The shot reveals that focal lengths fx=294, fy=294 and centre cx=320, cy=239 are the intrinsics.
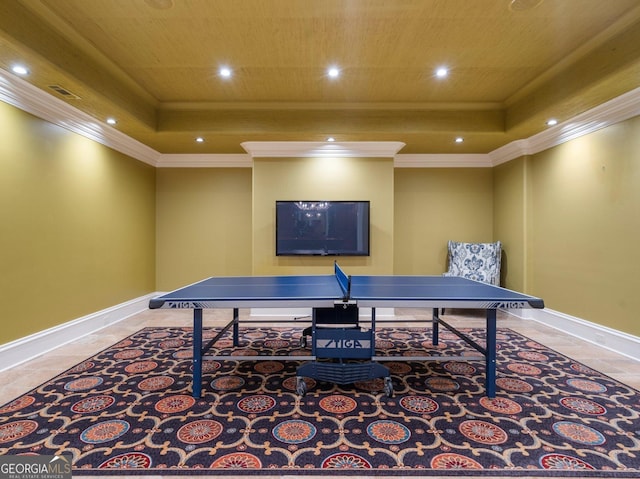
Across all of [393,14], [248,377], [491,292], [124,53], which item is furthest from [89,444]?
[393,14]

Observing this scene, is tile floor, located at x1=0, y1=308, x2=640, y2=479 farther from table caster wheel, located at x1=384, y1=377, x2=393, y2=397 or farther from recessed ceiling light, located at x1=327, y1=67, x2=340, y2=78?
recessed ceiling light, located at x1=327, y1=67, x2=340, y2=78

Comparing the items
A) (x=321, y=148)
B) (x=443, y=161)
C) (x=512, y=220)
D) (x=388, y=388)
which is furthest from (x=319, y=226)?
(x=512, y=220)

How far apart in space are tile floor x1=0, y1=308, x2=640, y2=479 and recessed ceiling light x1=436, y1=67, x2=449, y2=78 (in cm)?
268

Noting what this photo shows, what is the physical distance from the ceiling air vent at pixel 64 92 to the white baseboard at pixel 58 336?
100 inches

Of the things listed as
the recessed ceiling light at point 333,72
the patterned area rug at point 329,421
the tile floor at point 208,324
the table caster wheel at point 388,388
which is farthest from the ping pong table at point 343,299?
the recessed ceiling light at point 333,72

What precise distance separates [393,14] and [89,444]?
372 cm

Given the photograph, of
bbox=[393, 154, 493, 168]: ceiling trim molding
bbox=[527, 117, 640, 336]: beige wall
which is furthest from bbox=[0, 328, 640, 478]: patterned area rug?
bbox=[393, 154, 493, 168]: ceiling trim molding

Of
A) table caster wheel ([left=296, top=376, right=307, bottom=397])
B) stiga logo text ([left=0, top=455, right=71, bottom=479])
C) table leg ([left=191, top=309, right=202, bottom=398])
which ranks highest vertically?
table leg ([left=191, top=309, right=202, bottom=398])

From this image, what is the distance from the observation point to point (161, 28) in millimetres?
2541

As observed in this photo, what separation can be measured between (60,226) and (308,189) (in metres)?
3.25

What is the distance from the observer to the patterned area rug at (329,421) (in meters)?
1.68

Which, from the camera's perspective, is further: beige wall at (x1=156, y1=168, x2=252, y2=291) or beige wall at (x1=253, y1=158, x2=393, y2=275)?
beige wall at (x1=156, y1=168, x2=252, y2=291)

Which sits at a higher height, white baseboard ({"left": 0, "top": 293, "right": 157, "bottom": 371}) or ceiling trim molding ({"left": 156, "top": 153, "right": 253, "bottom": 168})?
ceiling trim molding ({"left": 156, "top": 153, "right": 253, "bottom": 168})

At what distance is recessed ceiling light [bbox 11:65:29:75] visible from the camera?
2572 mm
